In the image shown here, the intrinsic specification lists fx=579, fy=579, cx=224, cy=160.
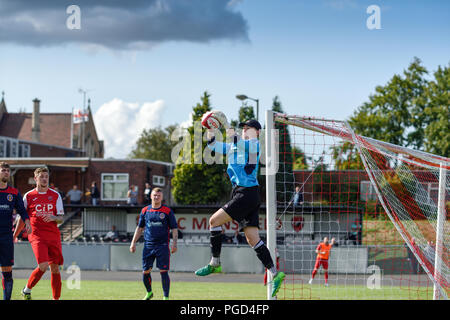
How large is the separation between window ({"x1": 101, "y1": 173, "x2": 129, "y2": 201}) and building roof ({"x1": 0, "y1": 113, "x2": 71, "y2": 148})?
33.0m

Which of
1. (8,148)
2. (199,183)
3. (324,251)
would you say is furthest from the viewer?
(8,148)

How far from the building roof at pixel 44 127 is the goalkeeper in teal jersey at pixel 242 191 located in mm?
66640

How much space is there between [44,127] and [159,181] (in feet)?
117

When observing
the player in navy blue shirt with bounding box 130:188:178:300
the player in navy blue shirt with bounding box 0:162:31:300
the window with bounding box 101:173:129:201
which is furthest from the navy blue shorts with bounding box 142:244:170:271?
the window with bounding box 101:173:129:201

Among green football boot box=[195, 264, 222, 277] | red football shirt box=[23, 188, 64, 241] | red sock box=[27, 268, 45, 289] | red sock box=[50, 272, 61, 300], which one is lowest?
red sock box=[50, 272, 61, 300]

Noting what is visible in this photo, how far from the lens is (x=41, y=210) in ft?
33.4

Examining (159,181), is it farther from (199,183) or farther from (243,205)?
(243,205)

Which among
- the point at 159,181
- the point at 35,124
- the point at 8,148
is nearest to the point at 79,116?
the point at 35,124

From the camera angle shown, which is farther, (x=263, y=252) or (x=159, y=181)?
(x=159, y=181)

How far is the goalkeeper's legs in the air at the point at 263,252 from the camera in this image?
8516mm

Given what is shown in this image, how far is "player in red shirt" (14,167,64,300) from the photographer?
10109 millimetres

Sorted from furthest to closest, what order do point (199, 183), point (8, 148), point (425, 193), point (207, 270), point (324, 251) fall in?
point (8, 148), point (199, 183), point (324, 251), point (425, 193), point (207, 270)

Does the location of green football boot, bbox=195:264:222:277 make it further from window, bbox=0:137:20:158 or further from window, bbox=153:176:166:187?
window, bbox=0:137:20:158

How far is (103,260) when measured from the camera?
27188mm
